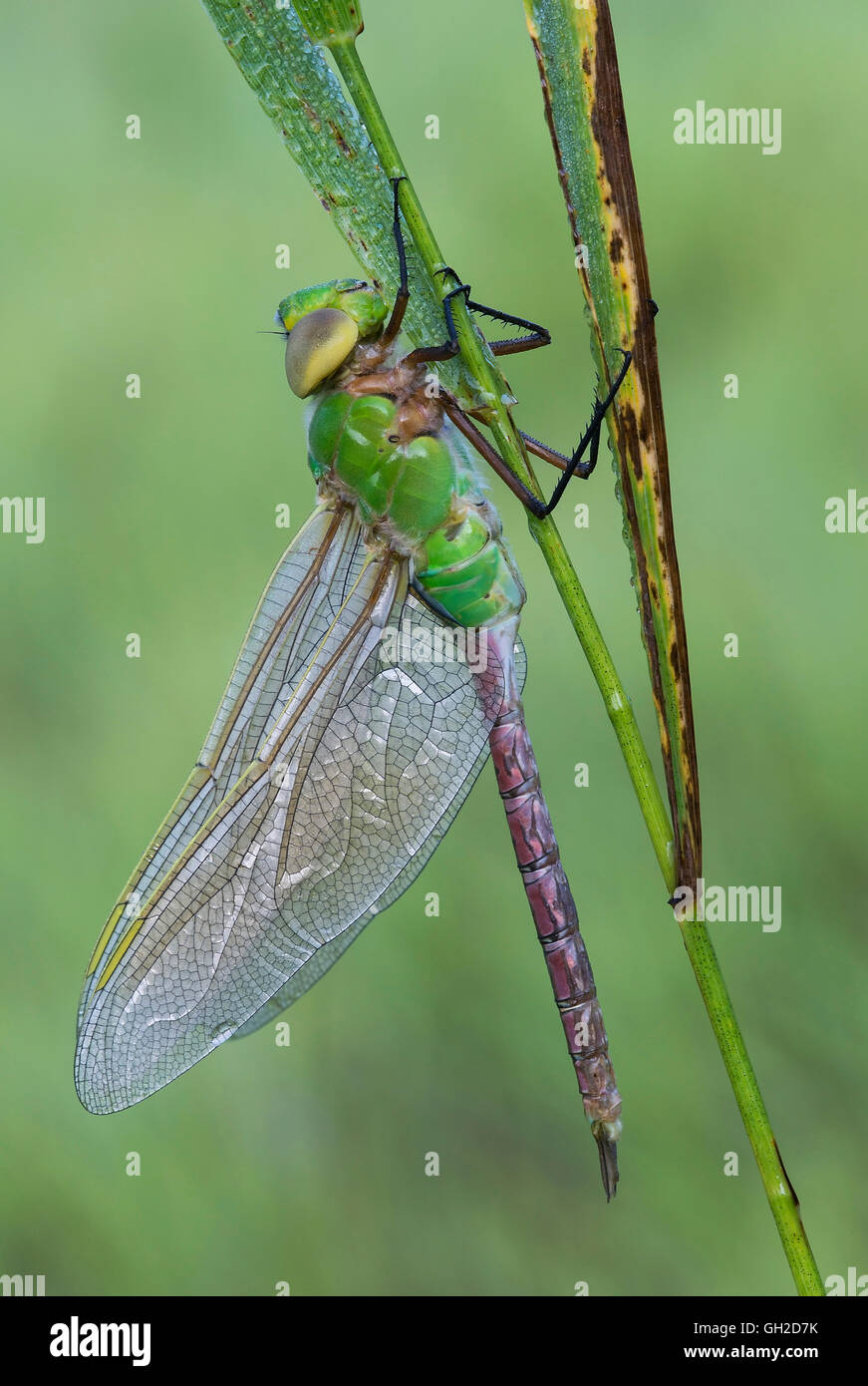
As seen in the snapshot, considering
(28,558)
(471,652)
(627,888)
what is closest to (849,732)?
(627,888)

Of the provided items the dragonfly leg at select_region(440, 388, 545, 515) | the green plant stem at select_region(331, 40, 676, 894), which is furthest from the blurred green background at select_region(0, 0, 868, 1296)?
the green plant stem at select_region(331, 40, 676, 894)

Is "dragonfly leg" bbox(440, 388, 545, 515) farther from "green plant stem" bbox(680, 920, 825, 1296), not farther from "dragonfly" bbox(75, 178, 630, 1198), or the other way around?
"green plant stem" bbox(680, 920, 825, 1296)

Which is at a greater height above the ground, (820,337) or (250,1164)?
(820,337)

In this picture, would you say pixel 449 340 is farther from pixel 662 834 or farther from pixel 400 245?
pixel 662 834

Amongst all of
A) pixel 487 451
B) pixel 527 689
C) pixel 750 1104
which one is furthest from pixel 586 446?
pixel 527 689

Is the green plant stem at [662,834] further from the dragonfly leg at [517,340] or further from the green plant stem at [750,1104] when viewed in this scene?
the dragonfly leg at [517,340]

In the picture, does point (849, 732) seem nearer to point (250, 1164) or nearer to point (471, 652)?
point (471, 652)
